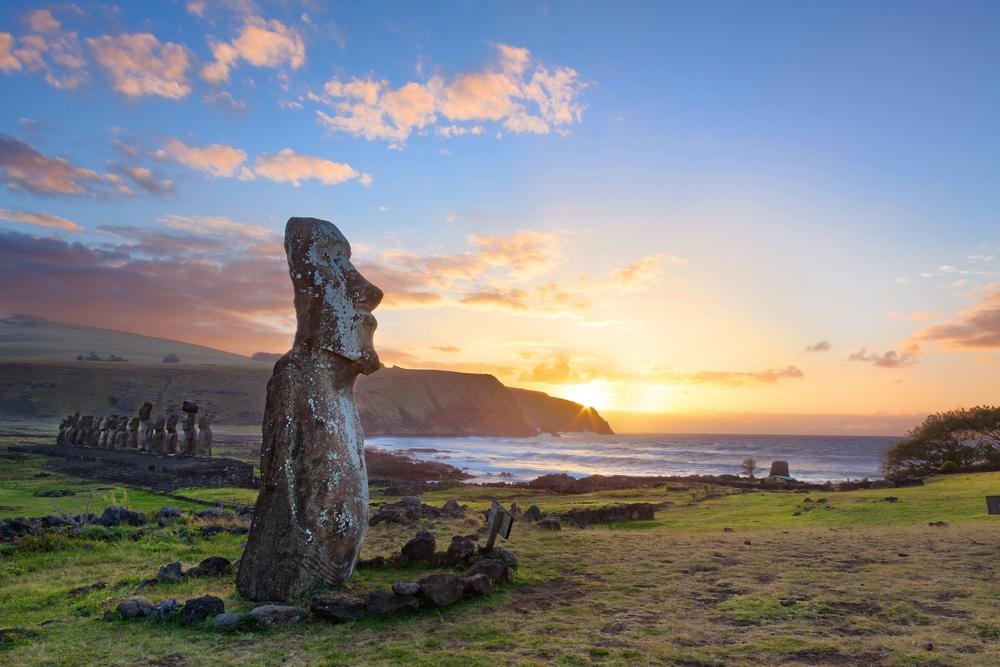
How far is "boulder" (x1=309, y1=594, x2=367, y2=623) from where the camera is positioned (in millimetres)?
8320

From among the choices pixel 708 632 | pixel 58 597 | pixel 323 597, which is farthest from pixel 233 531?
pixel 708 632

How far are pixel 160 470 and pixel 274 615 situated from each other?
24036 millimetres

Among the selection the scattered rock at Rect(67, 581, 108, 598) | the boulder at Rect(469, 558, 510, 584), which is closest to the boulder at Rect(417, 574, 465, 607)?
the boulder at Rect(469, 558, 510, 584)

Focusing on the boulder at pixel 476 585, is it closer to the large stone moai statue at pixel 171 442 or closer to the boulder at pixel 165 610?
the boulder at pixel 165 610

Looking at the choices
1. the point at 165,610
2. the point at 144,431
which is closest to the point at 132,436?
the point at 144,431

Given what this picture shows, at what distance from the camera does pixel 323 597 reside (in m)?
A: 8.55

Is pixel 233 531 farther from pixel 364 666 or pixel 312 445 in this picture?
pixel 364 666

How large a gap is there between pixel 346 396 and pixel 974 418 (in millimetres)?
44490

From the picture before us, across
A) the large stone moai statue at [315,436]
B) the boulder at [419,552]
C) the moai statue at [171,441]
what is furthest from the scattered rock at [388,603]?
the moai statue at [171,441]

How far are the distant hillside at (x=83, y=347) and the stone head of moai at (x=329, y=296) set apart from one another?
475 feet

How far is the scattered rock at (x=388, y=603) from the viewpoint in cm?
855

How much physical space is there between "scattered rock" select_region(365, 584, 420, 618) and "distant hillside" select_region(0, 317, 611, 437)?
295 ft

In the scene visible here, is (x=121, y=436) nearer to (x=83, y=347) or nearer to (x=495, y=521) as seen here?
(x=495, y=521)

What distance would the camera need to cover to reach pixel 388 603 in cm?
862
